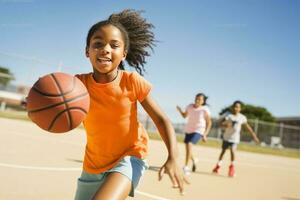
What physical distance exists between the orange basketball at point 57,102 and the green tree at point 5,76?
2384cm

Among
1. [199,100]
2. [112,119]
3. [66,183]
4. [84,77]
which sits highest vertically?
[199,100]

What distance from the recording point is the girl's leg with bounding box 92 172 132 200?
2963 mm

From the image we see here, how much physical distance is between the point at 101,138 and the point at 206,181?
Result: 16.1ft

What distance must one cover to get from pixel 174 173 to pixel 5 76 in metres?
26.4

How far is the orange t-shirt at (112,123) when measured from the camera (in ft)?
11.4

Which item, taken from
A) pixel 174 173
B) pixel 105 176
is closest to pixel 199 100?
pixel 105 176

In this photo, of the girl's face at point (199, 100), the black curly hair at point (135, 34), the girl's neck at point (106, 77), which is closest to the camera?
the girl's neck at point (106, 77)

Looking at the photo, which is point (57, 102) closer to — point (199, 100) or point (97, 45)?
point (97, 45)

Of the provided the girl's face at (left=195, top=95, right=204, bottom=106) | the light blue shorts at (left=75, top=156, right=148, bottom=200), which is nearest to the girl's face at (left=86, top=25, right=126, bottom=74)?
the light blue shorts at (left=75, top=156, right=148, bottom=200)

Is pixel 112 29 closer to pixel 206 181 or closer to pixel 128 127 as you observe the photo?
pixel 128 127

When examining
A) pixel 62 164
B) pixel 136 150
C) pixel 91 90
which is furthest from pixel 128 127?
pixel 62 164

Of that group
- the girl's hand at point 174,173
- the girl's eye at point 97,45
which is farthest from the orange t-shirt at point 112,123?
the girl's hand at point 174,173

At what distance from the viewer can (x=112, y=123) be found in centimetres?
350

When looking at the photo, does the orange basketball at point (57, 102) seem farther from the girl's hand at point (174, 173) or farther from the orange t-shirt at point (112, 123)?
the girl's hand at point (174, 173)
